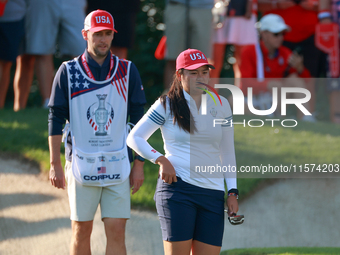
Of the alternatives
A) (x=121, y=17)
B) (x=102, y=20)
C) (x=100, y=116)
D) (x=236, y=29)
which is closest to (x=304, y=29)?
(x=236, y=29)

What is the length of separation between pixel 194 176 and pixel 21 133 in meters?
4.03

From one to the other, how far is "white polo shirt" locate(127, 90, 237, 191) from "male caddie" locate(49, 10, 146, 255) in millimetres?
457

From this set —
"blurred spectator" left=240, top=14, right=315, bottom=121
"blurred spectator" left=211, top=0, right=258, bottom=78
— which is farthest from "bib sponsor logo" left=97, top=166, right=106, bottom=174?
"blurred spectator" left=211, top=0, right=258, bottom=78

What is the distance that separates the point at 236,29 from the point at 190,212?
5431mm

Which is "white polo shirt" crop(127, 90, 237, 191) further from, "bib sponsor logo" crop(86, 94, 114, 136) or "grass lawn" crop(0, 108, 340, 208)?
"grass lawn" crop(0, 108, 340, 208)

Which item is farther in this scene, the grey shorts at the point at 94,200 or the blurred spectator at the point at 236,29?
the blurred spectator at the point at 236,29

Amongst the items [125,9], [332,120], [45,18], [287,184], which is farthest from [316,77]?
[45,18]

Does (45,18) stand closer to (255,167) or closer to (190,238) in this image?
(255,167)

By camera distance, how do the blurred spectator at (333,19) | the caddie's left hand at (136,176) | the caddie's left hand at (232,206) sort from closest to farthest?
the caddie's left hand at (232,206), the caddie's left hand at (136,176), the blurred spectator at (333,19)

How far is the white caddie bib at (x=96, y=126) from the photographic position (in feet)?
13.0

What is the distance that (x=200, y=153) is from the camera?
11.7 feet

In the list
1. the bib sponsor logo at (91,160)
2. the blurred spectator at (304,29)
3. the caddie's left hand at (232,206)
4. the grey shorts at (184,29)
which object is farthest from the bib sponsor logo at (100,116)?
the blurred spectator at (304,29)

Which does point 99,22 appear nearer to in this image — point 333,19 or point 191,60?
point 191,60

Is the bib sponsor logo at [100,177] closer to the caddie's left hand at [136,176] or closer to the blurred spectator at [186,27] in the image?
the caddie's left hand at [136,176]
